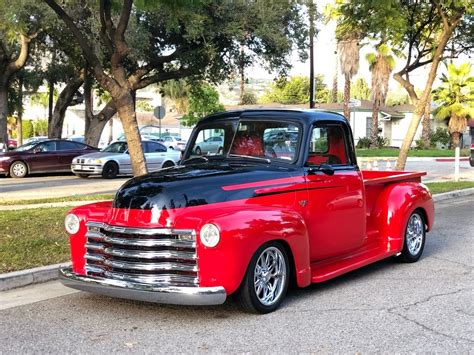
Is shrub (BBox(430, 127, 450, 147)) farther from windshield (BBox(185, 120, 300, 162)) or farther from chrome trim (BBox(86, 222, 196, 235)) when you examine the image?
chrome trim (BBox(86, 222, 196, 235))

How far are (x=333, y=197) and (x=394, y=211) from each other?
52.9 inches

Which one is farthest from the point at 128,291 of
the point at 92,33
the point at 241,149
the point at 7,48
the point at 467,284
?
the point at 7,48


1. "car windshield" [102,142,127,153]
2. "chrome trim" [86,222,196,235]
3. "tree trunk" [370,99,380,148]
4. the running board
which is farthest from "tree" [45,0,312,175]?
"tree trunk" [370,99,380,148]

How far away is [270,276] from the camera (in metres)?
5.45

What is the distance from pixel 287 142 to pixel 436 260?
10.2 feet

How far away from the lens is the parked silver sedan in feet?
67.9

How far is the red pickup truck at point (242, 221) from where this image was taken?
195 inches

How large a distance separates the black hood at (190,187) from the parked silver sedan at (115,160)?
1513 cm

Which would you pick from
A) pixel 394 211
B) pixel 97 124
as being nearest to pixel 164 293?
pixel 394 211

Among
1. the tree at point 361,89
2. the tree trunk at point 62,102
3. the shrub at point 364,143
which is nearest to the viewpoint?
the tree trunk at point 62,102

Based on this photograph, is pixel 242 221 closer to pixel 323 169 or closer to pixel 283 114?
pixel 323 169

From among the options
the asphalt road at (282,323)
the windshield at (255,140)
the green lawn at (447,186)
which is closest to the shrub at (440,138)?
the green lawn at (447,186)

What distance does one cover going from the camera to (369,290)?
635cm

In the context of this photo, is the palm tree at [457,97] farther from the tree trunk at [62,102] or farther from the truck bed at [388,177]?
the truck bed at [388,177]
